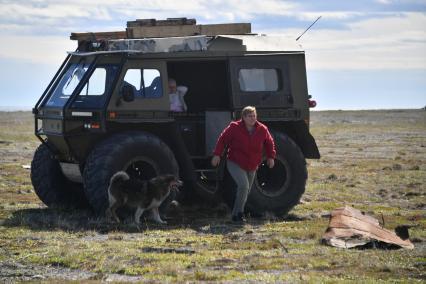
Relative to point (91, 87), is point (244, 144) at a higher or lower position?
lower

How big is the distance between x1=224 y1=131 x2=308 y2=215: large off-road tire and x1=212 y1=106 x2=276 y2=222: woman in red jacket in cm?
110

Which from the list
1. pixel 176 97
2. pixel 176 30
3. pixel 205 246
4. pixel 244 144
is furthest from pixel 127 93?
pixel 205 246

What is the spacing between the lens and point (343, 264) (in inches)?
446

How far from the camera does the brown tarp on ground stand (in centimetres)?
1276

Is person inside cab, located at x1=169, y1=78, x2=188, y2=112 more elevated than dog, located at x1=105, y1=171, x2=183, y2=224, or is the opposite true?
person inside cab, located at x1=169, y1=78, x2=188, y2=112

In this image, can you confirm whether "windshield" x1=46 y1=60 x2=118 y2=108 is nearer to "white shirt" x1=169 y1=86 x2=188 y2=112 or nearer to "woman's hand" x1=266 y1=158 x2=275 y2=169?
"white shirt" x1=169 y1=86 x2=188 y2=112

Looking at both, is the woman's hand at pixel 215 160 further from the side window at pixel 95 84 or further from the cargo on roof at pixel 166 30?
the cargo on roof at pixel 166 30

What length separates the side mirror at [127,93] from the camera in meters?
15.6

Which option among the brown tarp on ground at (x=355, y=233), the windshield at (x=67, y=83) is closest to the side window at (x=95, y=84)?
the windshield at (x=67, y=83)

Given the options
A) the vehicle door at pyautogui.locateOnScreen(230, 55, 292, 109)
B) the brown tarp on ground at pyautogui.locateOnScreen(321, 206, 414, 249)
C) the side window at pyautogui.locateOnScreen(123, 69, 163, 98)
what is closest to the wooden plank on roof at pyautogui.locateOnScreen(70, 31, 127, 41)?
the side window at pyautogui.locateOnScreen(123, 69, 163, 98)

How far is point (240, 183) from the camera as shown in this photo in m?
15.6

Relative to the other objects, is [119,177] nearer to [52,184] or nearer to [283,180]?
[52,184]

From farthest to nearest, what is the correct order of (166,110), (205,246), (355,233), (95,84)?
(166,110)
(95,84)
(355,233)
(205,246)

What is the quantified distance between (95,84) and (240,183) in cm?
290
